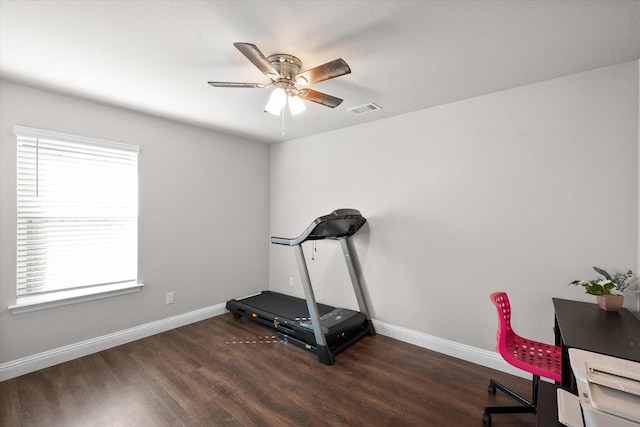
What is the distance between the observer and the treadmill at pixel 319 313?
2.67 metres

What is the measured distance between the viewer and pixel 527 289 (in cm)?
233

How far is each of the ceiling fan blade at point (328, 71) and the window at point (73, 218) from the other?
229 cm

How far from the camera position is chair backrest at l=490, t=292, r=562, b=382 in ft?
5.40

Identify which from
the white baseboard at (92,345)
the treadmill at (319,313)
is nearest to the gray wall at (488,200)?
the treadmill at (319,313)

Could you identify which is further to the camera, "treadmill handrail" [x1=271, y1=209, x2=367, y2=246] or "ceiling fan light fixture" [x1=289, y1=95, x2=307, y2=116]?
"treadmill handrail" [x1=271, y1=209, x2=367, y2=246]

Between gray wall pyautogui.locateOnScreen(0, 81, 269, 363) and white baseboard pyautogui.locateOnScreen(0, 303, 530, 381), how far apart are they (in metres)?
0.06

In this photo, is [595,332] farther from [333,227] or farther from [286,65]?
[286,65]

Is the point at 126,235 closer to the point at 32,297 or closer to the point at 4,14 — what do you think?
the point at 32,297

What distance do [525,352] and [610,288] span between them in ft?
2.23

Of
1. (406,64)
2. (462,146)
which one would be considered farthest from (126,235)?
(462,146)

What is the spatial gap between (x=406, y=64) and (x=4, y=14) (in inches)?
94.3

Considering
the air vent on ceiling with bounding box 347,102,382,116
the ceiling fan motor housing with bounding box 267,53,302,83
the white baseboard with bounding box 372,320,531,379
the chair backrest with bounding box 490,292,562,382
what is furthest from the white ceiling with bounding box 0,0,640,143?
the white baseboard with bounding box 372,320,531,379

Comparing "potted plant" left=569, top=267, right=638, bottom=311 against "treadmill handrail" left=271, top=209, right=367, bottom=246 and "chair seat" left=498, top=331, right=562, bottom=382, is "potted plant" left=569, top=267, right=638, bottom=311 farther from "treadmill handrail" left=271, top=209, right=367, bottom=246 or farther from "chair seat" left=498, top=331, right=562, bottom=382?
"treadmill handrail" left=271, top=209, right=367, bottom=246

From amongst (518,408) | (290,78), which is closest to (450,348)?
(518,408)
